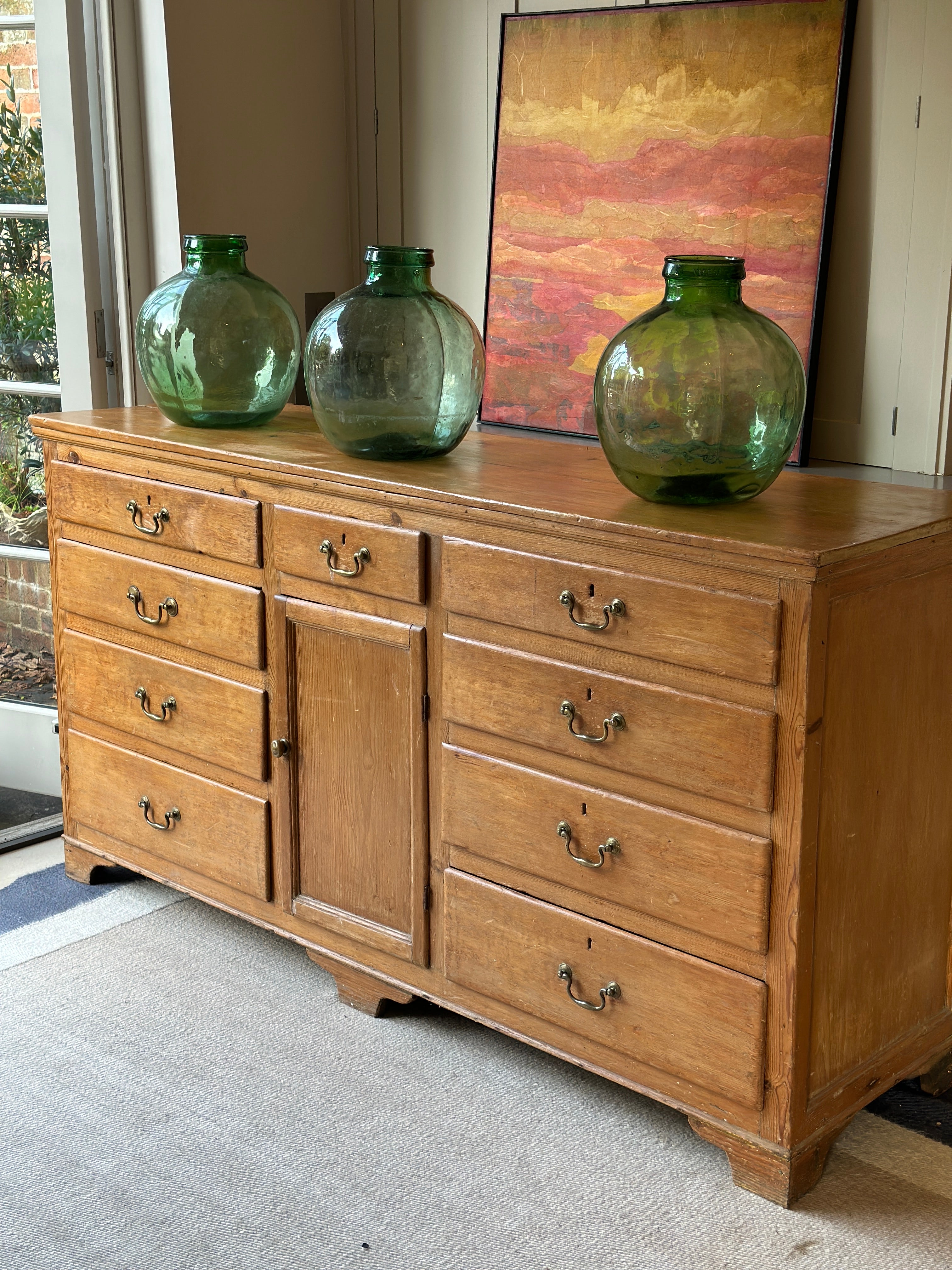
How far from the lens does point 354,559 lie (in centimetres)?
200

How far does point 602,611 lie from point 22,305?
5.33 feet

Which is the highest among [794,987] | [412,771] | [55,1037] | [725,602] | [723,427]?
[723,427]

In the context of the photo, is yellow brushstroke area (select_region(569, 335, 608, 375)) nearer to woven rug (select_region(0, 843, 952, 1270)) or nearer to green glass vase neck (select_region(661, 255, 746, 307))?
green glass vase neck (select_region(661, 255, 746, 307))

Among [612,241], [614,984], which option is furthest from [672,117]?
[614,984]

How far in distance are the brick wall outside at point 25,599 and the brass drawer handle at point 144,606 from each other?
1.94ft

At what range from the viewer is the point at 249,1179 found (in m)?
1.78

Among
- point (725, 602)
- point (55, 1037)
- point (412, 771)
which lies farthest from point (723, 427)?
point (55, 1037)

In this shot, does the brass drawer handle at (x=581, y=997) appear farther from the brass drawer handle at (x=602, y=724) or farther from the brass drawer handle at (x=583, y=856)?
the brass drawer handle at (x=602, y=724)

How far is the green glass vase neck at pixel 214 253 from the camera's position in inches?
89.4

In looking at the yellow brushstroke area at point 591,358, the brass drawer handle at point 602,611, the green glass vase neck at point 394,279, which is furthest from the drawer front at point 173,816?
the yellow brushstroke area at point 591,358

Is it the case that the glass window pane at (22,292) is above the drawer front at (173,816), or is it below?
above

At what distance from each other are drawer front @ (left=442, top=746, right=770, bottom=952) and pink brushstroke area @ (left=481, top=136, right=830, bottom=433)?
32.2 inches

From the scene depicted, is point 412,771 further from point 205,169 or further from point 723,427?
point 205,169

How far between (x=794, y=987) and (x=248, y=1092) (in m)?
0.82
